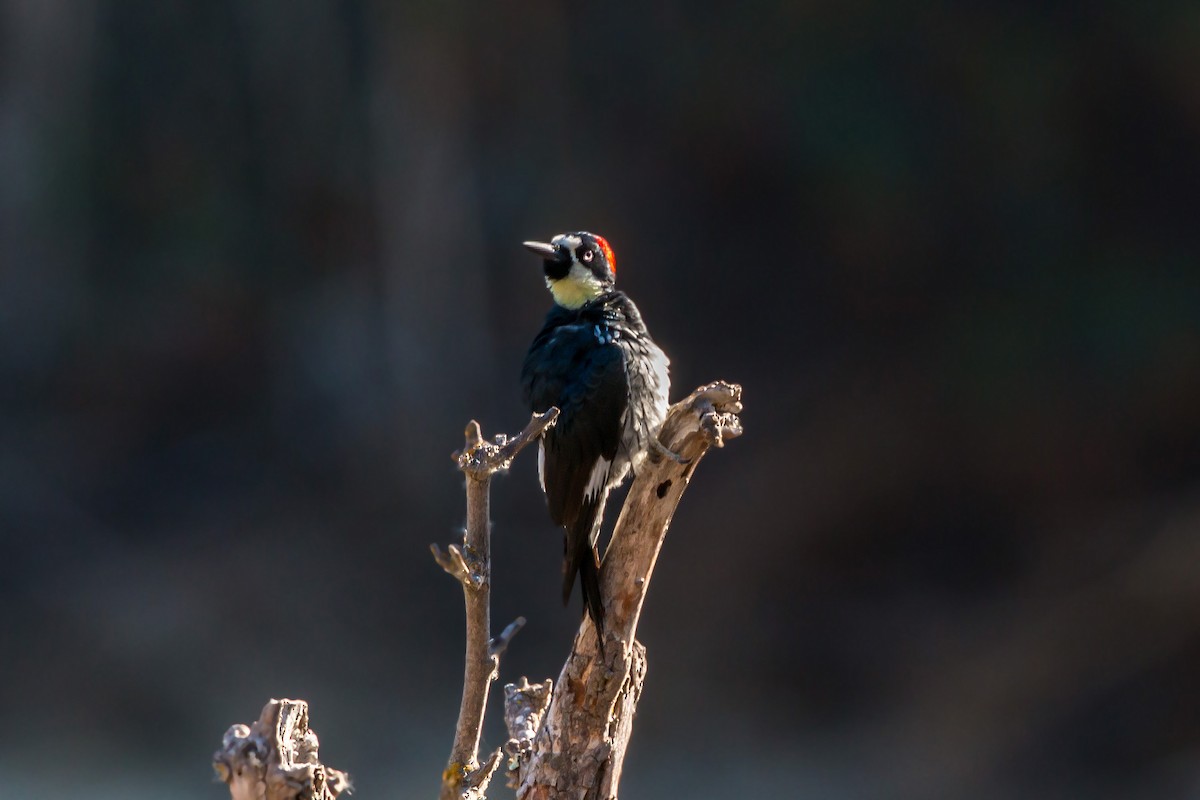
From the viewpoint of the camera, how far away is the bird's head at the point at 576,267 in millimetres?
2408

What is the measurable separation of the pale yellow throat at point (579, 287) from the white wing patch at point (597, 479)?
1.08 feet

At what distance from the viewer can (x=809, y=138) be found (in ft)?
15.8

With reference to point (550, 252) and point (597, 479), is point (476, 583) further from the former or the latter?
point (550, 252)

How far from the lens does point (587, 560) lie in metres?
2.02

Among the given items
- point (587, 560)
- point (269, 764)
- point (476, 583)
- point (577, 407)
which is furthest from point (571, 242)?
point (269, 764)

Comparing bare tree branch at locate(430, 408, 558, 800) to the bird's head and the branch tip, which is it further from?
the bird's head

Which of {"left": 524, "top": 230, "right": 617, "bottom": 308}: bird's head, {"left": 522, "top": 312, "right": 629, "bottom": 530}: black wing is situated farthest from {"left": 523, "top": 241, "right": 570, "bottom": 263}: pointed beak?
{"left": 522, "top": 312, "right": 629, "bottom": 530}: black wing

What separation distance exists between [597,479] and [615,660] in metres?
0.45

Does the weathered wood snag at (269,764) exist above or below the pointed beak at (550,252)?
A: below

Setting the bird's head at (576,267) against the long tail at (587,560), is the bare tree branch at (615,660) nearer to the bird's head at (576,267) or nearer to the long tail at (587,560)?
the long tail at (587,560)

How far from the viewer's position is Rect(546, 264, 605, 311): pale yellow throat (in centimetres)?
242

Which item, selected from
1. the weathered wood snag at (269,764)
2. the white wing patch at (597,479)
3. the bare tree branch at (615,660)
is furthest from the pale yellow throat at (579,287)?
the weathered wood snag at (269,764)

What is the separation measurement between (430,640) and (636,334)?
8.56ft

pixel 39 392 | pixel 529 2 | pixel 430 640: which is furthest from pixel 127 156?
pixel 430 640
